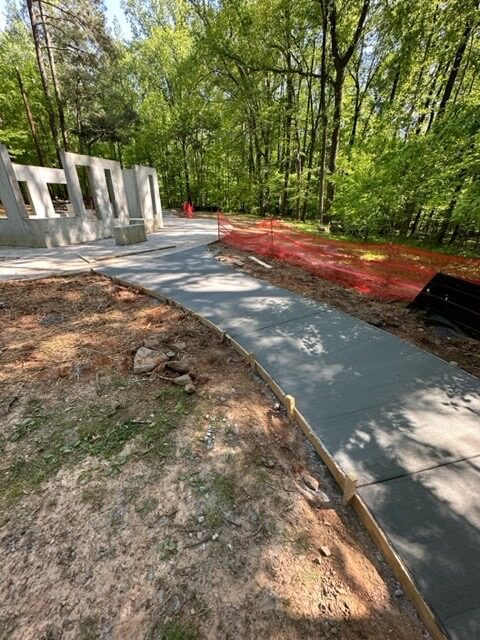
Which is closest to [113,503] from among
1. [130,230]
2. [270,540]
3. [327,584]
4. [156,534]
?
[156,534]

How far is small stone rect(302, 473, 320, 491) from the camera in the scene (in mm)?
2324

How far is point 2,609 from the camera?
5.19 feet

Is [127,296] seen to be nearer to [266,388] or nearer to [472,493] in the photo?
[266,388]

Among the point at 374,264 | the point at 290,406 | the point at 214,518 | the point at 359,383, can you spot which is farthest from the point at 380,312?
the point at 214,518

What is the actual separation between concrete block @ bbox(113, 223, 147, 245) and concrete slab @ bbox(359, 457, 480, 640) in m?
10.5

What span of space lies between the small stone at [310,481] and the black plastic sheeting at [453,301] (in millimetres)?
3513

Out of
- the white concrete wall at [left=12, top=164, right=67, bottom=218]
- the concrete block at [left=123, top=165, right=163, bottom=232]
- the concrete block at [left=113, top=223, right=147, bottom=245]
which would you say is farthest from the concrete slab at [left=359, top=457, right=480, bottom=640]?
the concrete block at [left=123, top=165, right=163, bottom=232]

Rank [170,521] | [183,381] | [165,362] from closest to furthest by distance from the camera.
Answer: [170,521]
[183,381]
[165,362]

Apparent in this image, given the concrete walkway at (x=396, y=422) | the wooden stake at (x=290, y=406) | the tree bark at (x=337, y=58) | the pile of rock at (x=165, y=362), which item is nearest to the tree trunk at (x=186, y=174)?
the tree bark at (x=337, y=58)

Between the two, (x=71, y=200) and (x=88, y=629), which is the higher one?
(x=71, y=200)

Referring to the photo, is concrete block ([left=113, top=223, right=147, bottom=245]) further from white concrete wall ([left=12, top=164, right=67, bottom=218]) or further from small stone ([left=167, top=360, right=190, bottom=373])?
small stone ([left=167, top=360, right=190, bottom=373])

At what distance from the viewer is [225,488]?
2230 millimetres

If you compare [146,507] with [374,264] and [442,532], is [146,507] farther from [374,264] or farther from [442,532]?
[374,264]

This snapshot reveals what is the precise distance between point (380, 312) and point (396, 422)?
2.71m
